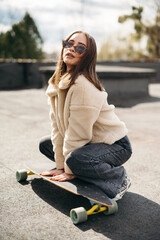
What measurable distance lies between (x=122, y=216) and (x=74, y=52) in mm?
1466

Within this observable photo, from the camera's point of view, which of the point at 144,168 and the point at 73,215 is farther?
the point at 144,168

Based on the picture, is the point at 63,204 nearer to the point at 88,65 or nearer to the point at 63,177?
the point at 63,177

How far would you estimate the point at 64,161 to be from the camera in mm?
2912

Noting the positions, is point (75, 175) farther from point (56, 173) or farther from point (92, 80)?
point (92, 80)

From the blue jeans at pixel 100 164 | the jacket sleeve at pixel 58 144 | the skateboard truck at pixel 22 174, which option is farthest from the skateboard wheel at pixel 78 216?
the skateboard truck at pixel 22 174

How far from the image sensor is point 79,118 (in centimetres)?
266

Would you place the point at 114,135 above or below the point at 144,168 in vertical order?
above

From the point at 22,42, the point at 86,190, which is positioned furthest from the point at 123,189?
the point at 22,42

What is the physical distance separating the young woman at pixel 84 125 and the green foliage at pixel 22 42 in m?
28.4

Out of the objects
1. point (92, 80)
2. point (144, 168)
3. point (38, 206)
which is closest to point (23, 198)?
point (38, 206)

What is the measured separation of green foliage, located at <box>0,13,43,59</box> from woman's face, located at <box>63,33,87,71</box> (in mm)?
28341

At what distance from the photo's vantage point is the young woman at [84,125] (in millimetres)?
2668

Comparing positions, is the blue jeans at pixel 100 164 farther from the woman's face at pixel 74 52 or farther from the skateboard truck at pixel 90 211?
the woman's face at pixel 74 52

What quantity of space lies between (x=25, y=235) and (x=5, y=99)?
813cm
